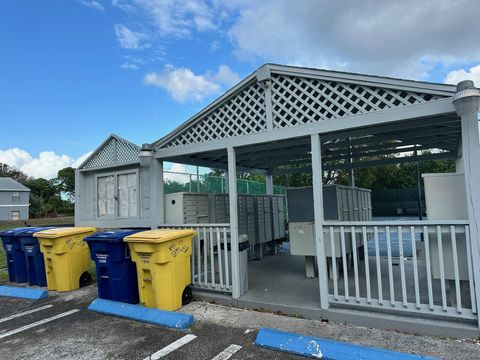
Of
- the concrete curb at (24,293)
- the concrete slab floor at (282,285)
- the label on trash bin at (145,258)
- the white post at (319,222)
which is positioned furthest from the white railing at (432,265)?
the concrete curb at (24,293)

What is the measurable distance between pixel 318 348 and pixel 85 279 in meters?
4.62

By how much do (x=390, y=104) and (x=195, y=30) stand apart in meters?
6.02

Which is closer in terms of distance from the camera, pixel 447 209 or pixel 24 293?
pixel 447 209

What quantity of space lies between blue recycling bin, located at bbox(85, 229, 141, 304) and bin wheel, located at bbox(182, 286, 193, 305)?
2.39ft

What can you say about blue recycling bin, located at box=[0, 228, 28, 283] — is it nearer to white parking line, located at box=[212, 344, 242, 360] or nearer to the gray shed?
the gray shed

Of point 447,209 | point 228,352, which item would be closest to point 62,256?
point 228,352

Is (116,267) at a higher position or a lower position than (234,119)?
lower

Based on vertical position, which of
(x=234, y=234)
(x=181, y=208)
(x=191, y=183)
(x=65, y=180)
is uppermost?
(x=65, y=180)

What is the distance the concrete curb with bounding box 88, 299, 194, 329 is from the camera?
359cm

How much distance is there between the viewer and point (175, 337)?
330 cm

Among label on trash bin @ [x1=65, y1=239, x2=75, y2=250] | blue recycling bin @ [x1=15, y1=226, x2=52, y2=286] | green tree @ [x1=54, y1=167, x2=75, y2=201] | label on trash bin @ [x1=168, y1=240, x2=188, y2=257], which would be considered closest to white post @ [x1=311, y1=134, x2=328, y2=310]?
label on trash bin @ [x1=168, y1=240, x2=188, y2=257]

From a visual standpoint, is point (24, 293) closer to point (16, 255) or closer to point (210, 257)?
point (16, 255)

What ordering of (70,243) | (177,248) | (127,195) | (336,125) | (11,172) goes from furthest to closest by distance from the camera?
1. (11,172)
2. (127,195)
3. (70,243)
4. (177,248)
5. (336,125)

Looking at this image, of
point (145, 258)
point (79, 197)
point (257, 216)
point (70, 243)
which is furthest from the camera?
point (257, 216)
